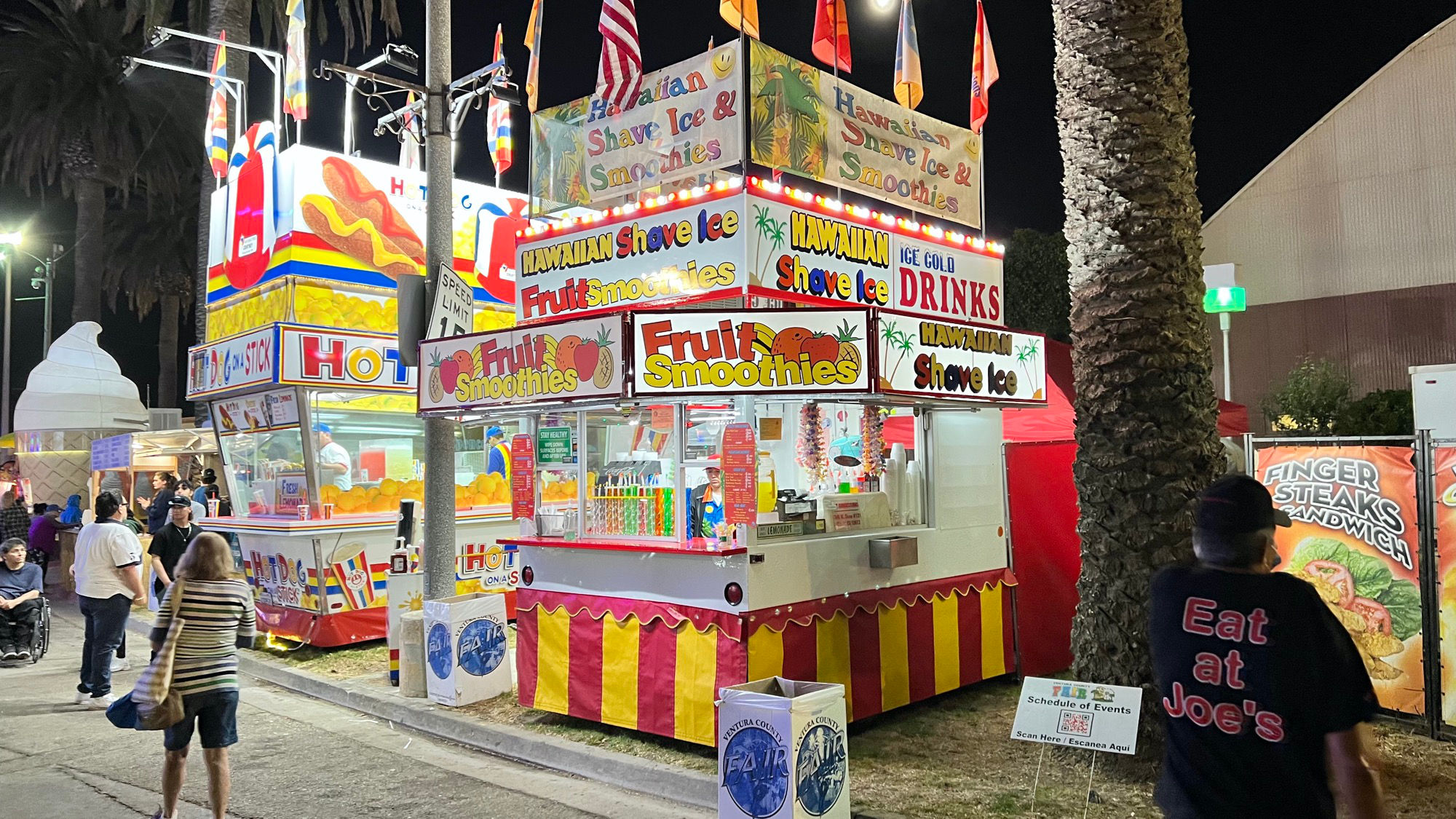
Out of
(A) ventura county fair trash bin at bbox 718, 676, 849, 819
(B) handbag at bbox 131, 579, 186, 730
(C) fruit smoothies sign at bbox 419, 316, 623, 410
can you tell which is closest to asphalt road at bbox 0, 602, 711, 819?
(A) ventura county fair trash bin at bbox 718, 676, 849, 819

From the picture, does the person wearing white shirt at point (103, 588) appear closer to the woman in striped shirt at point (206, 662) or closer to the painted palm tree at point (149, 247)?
the woman in striped shirt at point (206, 662)

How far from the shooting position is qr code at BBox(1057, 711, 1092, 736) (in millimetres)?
5129

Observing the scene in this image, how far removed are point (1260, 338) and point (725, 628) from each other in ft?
94.8

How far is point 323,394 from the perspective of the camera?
11961 millimetres

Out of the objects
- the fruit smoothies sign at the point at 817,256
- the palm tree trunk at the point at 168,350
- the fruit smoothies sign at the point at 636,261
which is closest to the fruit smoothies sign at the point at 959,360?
the fruit smoothies sign at the point at 817,256

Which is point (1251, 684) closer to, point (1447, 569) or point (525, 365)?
point (1447, 569)

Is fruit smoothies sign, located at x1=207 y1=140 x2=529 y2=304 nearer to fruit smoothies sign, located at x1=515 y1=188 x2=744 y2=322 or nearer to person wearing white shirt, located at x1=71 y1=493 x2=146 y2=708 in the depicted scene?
fruit smoothies sign, located at x1=515 y1=188 x2=744 y2=322

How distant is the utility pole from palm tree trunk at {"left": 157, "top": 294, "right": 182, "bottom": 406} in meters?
30.2

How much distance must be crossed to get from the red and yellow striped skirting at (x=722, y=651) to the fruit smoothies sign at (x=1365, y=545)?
8.34 ft

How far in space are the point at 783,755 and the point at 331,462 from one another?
8.18 metres

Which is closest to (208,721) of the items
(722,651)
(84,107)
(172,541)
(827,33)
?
(722,651)

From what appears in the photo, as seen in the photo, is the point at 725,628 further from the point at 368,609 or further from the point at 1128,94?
the point at 368,609

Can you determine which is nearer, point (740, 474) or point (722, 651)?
point (740, 474)

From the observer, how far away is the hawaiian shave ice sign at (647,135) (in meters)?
7.52
